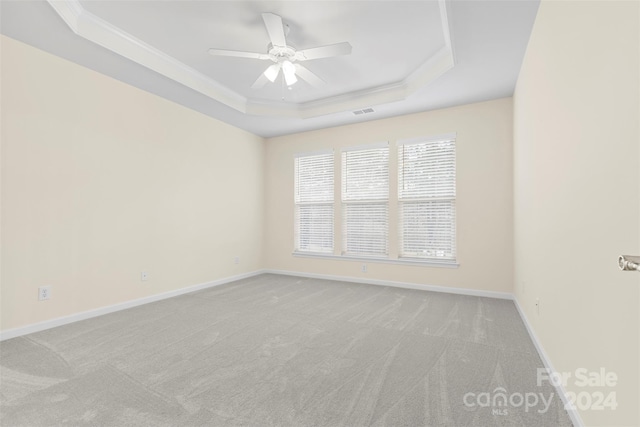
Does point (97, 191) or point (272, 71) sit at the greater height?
point (272, 71)

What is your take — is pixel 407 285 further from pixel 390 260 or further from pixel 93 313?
pixel 93 313

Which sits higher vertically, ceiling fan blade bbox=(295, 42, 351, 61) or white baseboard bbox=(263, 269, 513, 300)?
ceiling fan blade bbox=(295, 42, 351, 61)

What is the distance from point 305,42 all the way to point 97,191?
2.85 metres

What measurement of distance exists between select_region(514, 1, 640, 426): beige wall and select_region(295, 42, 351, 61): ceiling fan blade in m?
1.45

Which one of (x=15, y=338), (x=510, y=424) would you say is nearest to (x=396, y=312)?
(x=510, y=424)

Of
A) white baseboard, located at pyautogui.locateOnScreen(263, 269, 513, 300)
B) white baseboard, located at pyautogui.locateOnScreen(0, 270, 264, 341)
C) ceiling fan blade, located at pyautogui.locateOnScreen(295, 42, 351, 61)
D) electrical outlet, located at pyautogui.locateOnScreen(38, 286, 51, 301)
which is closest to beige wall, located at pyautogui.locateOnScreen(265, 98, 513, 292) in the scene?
white baseboard, located at pyautogui.locateOnScreen(263, 269, 513, 300)

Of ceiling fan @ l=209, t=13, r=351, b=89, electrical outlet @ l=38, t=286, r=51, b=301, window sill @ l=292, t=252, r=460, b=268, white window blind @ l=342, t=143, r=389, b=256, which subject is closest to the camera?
ceiling fan @ l=209, t=13, r=351, b=89

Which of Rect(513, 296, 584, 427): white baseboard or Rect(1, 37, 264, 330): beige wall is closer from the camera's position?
Rect(513, 296, 584, 427): white baseboard

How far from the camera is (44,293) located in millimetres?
2881

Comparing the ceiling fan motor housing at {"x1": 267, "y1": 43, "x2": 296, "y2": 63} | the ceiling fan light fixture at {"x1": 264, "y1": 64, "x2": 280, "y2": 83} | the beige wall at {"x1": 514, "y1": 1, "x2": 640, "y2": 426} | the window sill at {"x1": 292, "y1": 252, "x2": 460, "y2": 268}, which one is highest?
the ceiling fan motor housing at {"x1": 267, "y1": 43, "x2": 296, "y2": 63}

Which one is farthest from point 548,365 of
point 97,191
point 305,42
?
point 97,191

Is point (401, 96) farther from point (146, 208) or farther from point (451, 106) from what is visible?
point (146, 208)

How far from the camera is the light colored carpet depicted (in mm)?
1627

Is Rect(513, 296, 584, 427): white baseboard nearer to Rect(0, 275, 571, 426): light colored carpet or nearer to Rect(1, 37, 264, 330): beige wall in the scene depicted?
Rect(0, 275, 571, 426): light colored carpet
